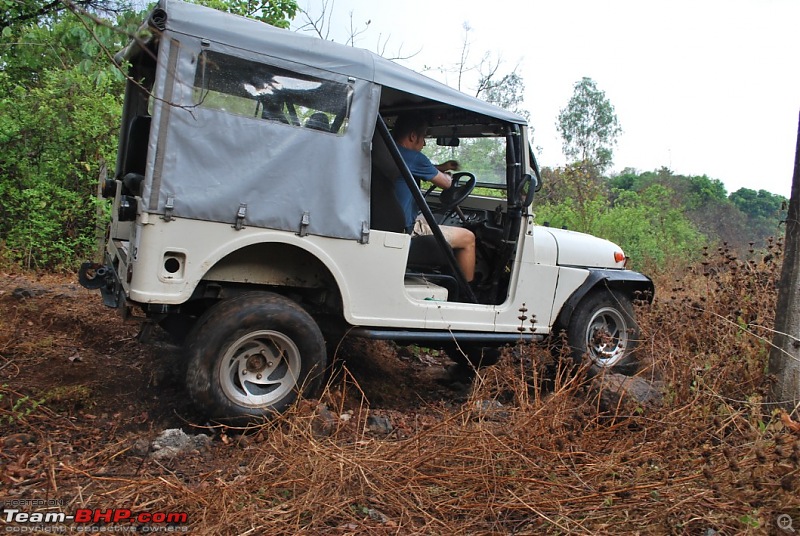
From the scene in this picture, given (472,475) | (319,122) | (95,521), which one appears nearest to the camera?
(95,521)

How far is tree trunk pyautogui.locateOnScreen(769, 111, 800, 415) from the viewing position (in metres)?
4.18

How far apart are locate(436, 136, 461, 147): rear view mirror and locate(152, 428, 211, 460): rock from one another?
129 inches

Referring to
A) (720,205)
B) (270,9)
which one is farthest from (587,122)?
(270,9)

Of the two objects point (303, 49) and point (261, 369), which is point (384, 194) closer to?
point (303, 49)

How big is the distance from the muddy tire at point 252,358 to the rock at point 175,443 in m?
0.19

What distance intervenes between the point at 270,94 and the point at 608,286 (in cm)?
327

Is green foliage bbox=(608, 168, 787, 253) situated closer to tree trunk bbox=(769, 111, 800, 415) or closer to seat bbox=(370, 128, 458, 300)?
tree trunk bbox=(769, 111, 800, 415)

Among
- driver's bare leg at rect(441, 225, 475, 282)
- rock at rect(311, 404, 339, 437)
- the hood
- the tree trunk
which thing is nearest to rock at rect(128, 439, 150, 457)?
rock at rect(311, 404, 339, 437)

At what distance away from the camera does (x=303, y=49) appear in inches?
166

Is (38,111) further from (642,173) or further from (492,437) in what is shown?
(642,173)

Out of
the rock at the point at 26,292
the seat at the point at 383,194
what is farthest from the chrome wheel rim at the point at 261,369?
the rock at the point at 26,292

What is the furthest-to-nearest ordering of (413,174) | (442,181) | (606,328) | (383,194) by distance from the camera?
(606,328) < (442,181) < (413,174) < (383,194)

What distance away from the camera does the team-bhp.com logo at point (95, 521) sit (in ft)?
9.26

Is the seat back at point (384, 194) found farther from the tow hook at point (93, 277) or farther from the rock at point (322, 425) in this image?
the tow hook at point (93, 277)
